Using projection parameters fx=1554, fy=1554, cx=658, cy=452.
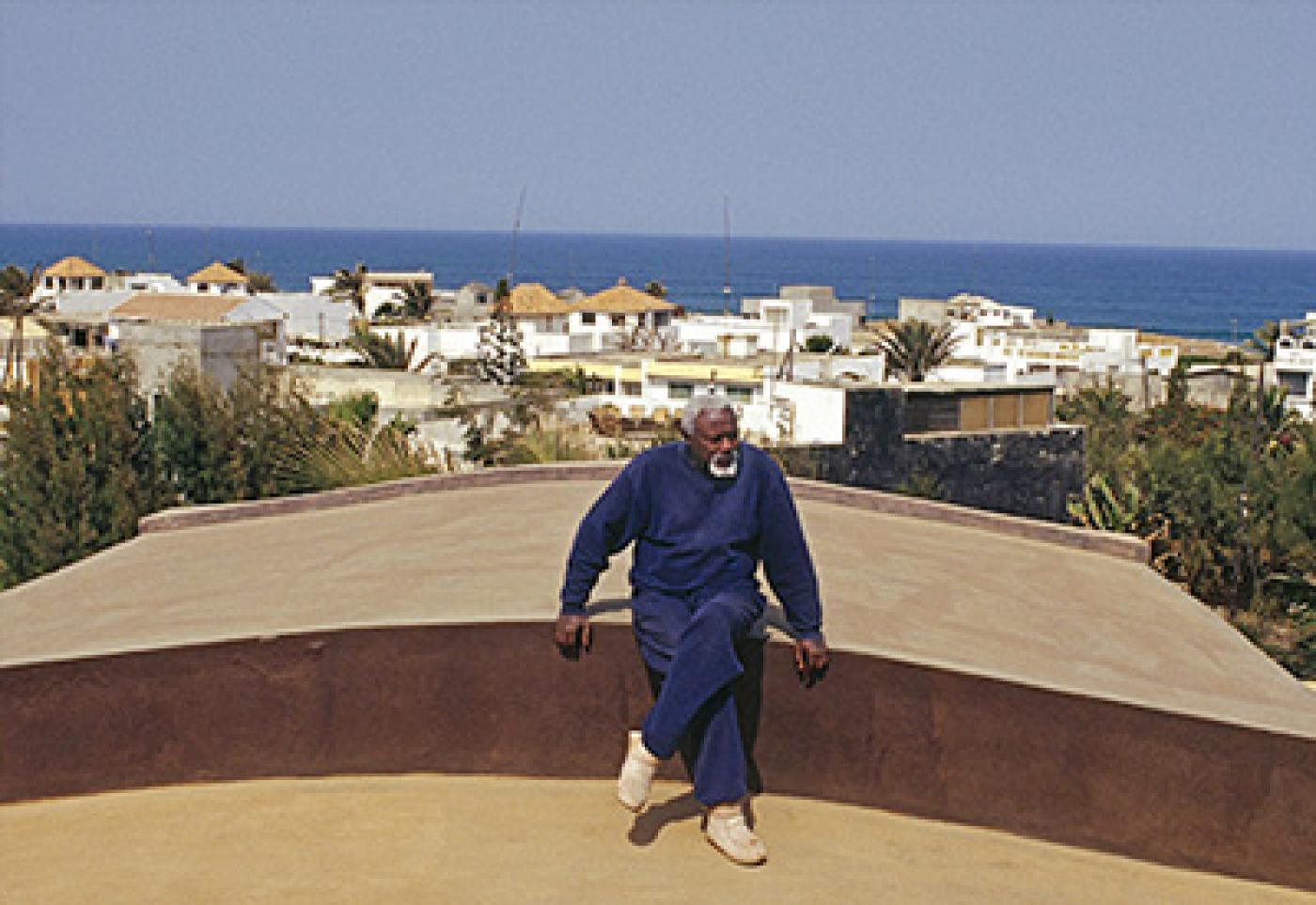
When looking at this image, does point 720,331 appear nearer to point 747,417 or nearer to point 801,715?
point 747,417

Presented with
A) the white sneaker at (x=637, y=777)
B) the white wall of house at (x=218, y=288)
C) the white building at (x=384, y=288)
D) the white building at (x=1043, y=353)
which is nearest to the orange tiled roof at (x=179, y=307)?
the white building at (x=384, y=288)

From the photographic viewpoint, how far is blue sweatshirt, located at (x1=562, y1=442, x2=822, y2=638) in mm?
5605

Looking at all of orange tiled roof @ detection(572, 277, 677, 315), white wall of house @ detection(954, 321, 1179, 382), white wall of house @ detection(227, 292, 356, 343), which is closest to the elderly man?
white wall of house @ detection(954, 321, 1179, 382)

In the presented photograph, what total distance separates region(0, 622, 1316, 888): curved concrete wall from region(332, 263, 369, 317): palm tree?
309ft

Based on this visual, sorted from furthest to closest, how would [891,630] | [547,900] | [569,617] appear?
1. [891,630]
2. [569,617]
3. [547,900]

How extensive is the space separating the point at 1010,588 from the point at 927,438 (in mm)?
18536

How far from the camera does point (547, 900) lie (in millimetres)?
4906

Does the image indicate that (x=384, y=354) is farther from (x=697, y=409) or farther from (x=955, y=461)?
(x=697, y=409)

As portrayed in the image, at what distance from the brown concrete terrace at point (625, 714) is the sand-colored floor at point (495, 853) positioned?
10 centimetres

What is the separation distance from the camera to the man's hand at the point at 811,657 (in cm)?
566

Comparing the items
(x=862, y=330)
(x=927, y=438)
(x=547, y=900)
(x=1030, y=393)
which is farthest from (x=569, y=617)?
(x=862, y=330)

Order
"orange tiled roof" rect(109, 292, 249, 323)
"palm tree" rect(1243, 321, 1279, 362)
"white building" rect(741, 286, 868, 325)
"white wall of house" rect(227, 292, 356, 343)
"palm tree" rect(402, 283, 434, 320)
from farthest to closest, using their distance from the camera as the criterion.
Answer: "white building" rect(741, 286, 868, 325), "palm tree" rect(402, 283, 434, 320), "white wall of house" rect(227, 292, 356, 343), "palm tree" rect(1243, 321, 1279, 362), "orange tiled roof" rect(109, 292, 249, 323)

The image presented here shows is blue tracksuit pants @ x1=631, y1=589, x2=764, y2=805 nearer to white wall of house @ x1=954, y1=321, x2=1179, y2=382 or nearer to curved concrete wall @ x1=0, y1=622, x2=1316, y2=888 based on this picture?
curved concrete wall @ x1=0, y1=622, x2=1316, y2=888

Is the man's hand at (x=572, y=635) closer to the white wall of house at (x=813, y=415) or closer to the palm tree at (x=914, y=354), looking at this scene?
the white wall of house at (x=813, y=415)
